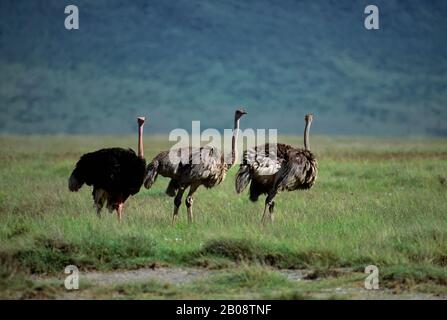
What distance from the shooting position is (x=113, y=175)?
1427 cm

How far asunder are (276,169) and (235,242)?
2976 mm

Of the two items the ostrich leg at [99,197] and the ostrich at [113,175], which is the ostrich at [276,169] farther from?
the ostrich leg at [99,197]

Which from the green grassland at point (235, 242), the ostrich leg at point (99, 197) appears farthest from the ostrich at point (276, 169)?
the ostrich leg at point (99, 197)

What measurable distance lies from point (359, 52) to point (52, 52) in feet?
91.3

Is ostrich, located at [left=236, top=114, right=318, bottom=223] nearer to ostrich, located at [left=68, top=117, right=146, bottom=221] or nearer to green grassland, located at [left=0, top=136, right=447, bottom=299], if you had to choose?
green grassland, located at [left=0, top=136, right=447, bottom=299]

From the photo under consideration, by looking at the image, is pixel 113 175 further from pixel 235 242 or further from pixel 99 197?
pixel 235 242

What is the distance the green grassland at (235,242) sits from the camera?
10016mm

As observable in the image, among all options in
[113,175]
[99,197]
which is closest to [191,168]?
[113,175]

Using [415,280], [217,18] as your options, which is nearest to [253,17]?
[217,18]

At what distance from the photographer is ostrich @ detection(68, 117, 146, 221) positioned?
563 inches

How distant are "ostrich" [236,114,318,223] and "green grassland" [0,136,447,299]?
0.46 metres

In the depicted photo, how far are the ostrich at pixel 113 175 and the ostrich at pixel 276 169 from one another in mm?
1446
